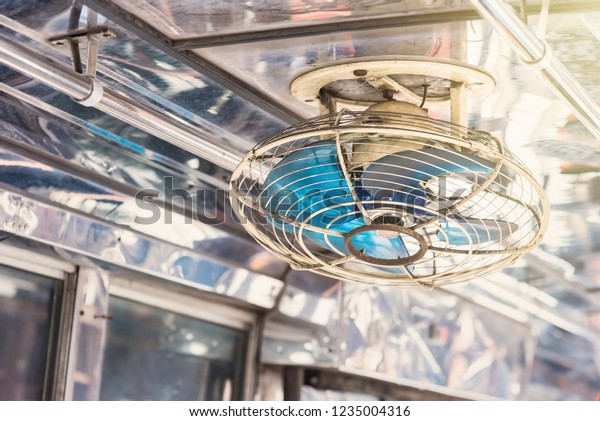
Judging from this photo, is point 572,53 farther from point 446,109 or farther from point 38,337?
point 38,337

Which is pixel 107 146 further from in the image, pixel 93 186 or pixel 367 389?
pixel 367 389

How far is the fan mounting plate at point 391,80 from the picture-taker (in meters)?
2.21

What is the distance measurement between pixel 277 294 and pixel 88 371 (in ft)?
3.20

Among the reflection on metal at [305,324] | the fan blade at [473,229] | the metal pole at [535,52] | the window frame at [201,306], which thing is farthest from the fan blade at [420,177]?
the reflection on metal at [305,324]

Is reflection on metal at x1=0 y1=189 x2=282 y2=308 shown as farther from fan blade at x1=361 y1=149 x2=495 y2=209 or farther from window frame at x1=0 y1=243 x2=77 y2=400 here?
fan blade at x1=361 y1=149 x2=495 y2=209

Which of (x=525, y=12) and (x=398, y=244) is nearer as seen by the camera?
(x=525, y=12)

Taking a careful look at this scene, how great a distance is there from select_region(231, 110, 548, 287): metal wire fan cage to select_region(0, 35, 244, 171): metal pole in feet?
1.10

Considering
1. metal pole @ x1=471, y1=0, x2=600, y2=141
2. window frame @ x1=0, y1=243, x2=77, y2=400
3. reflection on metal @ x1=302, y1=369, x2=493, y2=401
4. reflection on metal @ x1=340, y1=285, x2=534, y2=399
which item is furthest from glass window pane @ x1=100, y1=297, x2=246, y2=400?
metal pole @ x1=471, y1=0, x2=600, y2=141

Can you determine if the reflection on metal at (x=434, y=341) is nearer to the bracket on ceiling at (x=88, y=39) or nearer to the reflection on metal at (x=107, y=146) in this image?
the reflection on metal at (x=107, y=146)

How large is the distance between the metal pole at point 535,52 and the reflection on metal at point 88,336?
1794 millimetres

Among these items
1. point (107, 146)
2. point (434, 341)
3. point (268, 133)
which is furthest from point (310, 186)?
point (434, 341)

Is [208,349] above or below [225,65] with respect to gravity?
below

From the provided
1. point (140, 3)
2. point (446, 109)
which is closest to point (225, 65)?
point (140, 3)

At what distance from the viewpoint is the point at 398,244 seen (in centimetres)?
221
